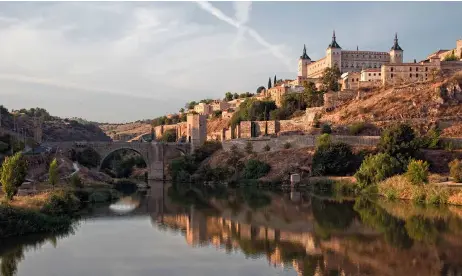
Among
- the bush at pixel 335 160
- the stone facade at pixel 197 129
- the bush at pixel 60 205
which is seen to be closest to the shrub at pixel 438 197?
the bush at pixel 335 160

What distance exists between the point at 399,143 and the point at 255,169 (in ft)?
50.7

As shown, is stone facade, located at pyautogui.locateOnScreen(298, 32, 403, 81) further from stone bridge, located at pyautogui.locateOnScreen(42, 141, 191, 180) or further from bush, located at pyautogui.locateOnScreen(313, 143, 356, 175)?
bush, located at pyautogui.locateOnScreen(313, 143, 356, 175)

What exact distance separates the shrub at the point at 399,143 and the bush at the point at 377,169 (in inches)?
73.3

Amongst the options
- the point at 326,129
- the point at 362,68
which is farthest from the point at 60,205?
the point at 362,68

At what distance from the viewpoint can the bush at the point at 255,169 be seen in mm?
52844

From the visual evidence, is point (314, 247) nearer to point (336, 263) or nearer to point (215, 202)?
Result: point (336, 263)

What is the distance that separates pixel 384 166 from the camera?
39.6 meters

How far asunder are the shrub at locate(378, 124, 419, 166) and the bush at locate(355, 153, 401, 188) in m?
1.86

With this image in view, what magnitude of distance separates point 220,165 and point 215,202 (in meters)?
20.5

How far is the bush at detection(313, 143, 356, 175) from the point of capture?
47.4m

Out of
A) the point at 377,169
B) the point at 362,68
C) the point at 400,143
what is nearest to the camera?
the point at 377,169

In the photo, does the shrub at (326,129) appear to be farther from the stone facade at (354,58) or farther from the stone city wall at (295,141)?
the stone facade at (354,58)

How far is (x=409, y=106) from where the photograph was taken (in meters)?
64.1

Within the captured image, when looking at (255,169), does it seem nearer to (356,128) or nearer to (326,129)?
(326,129)
